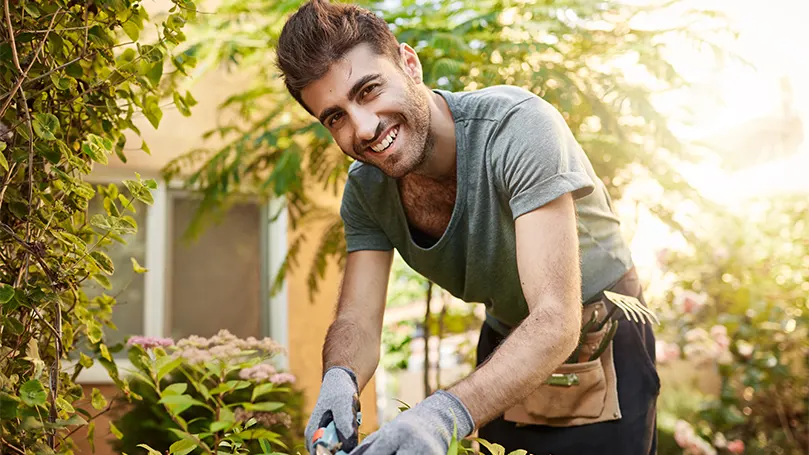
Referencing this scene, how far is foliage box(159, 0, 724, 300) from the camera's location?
3.37 m

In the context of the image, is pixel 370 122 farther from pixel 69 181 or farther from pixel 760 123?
pixel 760 123

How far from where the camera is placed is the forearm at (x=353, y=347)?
2000 millimetres

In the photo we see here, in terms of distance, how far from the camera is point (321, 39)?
6.24ft

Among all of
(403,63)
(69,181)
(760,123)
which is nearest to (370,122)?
(403,63)

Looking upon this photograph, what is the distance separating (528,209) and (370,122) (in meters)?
0.44

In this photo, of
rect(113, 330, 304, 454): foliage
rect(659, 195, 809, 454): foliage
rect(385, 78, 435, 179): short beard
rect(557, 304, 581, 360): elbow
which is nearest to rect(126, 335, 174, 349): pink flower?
rect(113, 330, 304, 454): foliage

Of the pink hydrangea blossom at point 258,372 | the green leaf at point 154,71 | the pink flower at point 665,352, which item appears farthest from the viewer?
the pink flower at point 665,352

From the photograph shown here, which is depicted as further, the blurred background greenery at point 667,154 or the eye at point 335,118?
the blurred background greenery at point 667,154

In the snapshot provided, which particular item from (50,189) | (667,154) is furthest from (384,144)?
(667,154)

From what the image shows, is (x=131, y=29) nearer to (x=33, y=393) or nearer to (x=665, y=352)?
(x=33, y=393)

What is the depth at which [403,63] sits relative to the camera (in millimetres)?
2045

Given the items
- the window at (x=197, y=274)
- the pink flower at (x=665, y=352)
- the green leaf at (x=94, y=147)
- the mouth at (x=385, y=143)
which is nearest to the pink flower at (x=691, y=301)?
the pink flower at (x=665, y=352)

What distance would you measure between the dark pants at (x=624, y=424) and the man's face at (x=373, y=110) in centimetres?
73

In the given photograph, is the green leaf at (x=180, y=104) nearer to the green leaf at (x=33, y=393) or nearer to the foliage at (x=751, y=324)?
the green leaf at (x=33, y=393)
